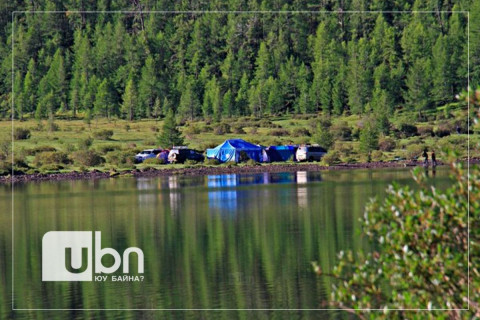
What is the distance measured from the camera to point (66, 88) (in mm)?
138500

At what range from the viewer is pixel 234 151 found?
270ft

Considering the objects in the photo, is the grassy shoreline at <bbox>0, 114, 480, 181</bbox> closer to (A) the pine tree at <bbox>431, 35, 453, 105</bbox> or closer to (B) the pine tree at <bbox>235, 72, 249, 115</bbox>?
(B) the pine tree at <bbox>235, 72, 249, 115</bbox>

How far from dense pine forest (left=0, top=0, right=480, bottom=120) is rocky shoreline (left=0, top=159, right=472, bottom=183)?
22.0 m

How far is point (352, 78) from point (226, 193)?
72.6 meters

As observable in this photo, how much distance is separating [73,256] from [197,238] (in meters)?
5.13

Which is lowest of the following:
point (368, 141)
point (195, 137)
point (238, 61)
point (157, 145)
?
point (368, 141)

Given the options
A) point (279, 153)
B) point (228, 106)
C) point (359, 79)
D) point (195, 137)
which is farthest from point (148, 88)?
point (279, 153)

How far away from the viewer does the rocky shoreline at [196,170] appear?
231 feet

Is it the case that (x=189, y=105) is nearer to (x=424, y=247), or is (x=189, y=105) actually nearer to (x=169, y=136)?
(x=169, y=136)

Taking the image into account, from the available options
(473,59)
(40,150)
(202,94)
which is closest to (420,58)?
(473,59)

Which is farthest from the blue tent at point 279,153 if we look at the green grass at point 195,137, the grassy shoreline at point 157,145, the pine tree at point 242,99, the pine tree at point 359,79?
the pine tree at point 242,99

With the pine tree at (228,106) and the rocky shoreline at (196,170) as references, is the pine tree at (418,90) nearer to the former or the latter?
the pine tree at (228,106)

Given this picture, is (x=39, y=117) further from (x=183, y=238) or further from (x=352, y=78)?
(x=183, y=238)

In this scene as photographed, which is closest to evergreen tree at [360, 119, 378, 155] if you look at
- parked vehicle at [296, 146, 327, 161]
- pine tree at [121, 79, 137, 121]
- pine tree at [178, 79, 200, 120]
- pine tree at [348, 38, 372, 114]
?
parked vehicle at [296, 146, 327, 161]
